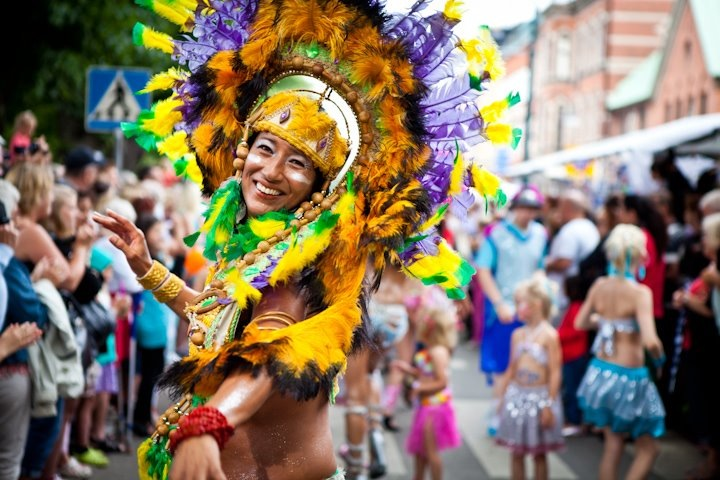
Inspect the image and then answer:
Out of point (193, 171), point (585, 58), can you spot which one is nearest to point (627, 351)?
point (193, 171)

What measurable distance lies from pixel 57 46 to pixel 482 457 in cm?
753

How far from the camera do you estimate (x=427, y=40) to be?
307 cm

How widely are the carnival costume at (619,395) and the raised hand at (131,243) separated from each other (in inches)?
162

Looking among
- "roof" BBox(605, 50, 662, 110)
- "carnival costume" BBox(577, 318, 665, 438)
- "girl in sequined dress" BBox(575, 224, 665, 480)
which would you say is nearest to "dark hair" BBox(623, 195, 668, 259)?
"girl in sequined dress" BBox(575, 224, 665, 480)

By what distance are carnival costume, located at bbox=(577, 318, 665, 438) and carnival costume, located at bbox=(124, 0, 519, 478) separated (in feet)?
12.3

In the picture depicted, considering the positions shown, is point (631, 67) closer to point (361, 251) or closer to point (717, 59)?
point (717, 59)

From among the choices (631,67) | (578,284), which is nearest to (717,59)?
(631,67)

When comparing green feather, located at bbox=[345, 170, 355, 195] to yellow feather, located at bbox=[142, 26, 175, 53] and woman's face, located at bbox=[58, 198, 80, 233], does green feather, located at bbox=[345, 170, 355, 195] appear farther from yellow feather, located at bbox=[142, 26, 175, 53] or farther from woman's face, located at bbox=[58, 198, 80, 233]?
woman's face, located at bbox=[58, 198, 80, 233]

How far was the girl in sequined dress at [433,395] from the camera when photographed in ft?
21.1

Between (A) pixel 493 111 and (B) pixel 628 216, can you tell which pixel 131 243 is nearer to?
(A) pixel 493 111

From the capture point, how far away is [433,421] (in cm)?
648

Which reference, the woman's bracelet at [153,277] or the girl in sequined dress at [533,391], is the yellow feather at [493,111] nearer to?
the woman's bracelet at [153,277]

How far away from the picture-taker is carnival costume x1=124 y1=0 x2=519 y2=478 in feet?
9.20

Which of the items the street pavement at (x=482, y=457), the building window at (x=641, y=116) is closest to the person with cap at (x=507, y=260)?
the street pavement at (x=482, y=457)
